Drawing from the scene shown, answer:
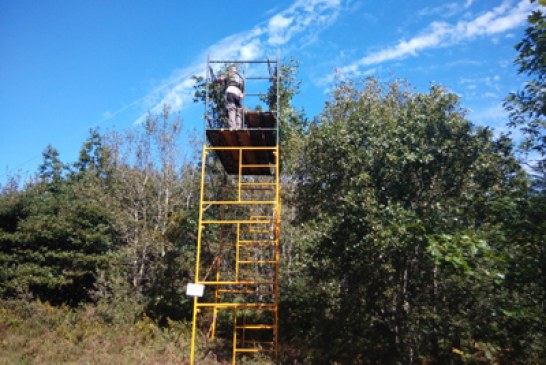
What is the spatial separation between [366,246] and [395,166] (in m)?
1.86

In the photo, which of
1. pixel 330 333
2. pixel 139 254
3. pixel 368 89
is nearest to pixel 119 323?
pixel 139 254

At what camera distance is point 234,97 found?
9.70 metres

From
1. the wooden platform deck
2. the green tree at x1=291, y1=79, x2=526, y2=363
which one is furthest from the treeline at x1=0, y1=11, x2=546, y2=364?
the wooden platform deck

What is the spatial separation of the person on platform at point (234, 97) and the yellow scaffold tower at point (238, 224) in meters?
0.04

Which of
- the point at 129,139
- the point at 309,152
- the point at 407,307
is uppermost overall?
the point at 129,139

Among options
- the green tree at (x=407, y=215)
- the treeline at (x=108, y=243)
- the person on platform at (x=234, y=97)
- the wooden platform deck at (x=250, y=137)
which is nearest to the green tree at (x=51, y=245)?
the treeline at (x=108, y=243)

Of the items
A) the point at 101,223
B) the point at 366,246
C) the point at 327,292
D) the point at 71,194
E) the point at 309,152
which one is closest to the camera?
the point at 366,246

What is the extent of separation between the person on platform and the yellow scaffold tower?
39 millimetres

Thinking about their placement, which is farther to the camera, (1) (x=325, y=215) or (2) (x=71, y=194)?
(2) (x=71, y=194)

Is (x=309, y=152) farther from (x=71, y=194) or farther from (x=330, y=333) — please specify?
(x=71, y=194)

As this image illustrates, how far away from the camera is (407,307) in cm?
938

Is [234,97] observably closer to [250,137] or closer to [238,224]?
[250,137]

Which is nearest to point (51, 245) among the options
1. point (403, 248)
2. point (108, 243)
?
point (108, 243)

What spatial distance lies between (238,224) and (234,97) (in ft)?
10.4
